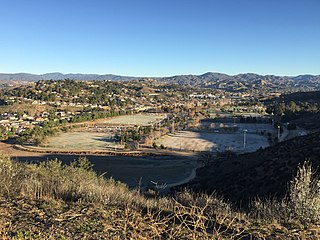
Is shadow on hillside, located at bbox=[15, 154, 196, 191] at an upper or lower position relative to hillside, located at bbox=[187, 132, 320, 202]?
lower

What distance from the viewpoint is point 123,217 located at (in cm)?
531

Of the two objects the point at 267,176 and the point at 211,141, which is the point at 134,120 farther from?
the point at 267,176

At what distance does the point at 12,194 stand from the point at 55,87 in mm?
Answer: 133920

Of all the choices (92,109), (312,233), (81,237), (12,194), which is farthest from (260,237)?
(92,109)

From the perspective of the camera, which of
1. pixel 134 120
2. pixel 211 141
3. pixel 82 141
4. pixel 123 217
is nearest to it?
pixel 123 217

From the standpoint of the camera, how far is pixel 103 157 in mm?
45281

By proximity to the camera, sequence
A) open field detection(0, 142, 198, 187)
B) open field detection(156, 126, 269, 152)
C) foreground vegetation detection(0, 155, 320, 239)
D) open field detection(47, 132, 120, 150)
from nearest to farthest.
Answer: foreground vegetation detection(0, 155, 320, 239) → open field detection(0, 142, 198, 187) → open field detection(156, 126, 269, 152) → open field detection(47, 132, 120, 150)

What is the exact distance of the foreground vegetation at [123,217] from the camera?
4535 millimetres

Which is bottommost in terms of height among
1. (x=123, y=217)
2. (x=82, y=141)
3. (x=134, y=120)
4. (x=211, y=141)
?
(x=82, y=141)

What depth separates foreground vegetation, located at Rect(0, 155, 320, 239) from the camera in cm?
454

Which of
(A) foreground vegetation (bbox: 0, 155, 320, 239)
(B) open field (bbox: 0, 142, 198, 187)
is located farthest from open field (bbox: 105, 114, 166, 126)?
(A) foreground vegetation (bbox: 0, 155, 320, 239)

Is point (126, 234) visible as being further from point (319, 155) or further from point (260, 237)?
point (319, 155)

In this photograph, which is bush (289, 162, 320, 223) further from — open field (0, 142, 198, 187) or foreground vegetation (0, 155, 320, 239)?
open field (0, 142, 198, 187)

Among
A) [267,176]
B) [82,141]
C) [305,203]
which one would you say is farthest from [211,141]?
[305,203]
